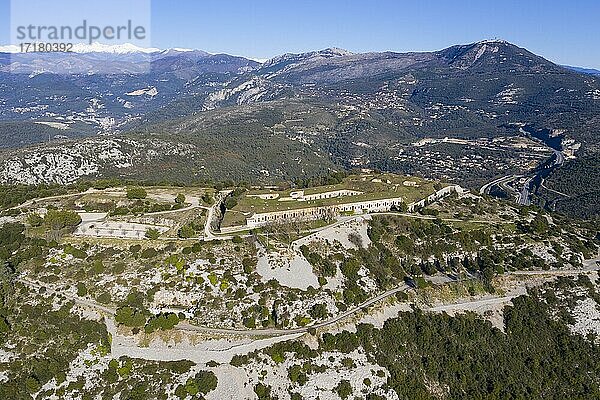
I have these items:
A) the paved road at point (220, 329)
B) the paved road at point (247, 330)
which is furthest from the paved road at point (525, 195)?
the paved road at point (220, 329)

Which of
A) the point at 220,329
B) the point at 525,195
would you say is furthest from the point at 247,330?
the point at 525,195

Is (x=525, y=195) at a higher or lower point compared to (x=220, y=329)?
higher

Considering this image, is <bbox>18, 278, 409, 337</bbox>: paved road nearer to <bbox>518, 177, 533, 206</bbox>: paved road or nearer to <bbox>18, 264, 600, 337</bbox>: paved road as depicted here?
<bbox>18, 264, 600, 337</bbox>: paved road

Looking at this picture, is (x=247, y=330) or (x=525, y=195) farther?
(x=525, y=195)

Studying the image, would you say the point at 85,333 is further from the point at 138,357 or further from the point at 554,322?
the point at 554,322

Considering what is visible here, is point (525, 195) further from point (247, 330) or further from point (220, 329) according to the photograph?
point (220, 329)

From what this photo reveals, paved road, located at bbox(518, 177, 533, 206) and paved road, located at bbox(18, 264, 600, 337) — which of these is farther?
paved road, located at bbox(518, 177, 533, 206)

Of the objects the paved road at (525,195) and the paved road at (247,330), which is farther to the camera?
the paved road at (525,195)

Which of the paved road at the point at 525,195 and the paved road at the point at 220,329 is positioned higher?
the paved road at the point at 525,195

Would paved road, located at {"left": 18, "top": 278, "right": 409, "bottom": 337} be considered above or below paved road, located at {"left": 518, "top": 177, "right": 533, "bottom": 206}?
below

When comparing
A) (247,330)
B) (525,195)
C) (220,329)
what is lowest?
(247,330)

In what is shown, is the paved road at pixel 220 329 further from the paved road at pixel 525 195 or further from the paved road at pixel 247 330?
the paved road at pixel 525 195

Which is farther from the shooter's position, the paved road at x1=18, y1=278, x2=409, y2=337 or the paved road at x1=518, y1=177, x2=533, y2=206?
the paved road at x1=518, y1=177, x2=533, y2=206

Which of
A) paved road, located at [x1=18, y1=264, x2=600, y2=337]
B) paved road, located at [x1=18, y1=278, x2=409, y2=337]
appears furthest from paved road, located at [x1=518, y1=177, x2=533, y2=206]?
paved road, located at [x1=18, y1=278, x2=409, y2=337]
